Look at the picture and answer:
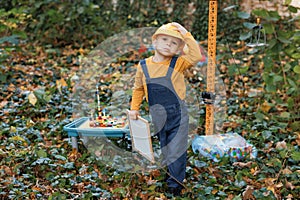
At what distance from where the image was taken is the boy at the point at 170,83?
10.3 feet

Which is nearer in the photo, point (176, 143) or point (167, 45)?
point (167, 45)

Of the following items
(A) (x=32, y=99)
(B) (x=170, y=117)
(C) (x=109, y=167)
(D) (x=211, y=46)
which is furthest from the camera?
(A) (x=32, y=99)

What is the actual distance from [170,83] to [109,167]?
3.35 ft

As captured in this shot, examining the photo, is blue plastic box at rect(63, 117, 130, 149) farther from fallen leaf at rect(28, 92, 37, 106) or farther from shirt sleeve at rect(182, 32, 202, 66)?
fallen leaf at rect(28, 92, 37, 106)

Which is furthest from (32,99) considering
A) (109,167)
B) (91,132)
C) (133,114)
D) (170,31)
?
(170,31)

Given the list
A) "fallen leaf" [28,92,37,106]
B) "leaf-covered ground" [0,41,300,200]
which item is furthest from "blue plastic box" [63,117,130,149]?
"fallen leaf" [28,92,37,106]

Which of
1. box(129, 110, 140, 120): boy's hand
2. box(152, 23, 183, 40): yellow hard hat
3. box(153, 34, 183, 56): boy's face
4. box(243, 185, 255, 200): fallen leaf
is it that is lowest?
box(243, 185, 255, 200): fallen leaf

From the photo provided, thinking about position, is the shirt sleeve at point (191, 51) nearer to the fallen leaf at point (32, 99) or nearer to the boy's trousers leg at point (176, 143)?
the boy's trousers leg at point (176, 143)

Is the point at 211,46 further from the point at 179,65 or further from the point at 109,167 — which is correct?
the point at 109,167

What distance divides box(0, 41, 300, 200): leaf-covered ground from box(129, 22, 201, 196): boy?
1.29ft

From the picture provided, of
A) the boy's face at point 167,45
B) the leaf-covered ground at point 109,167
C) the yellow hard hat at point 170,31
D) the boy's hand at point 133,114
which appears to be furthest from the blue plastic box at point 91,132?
the yellow hard hat at point 170,31

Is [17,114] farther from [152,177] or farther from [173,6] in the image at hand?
[173,6]

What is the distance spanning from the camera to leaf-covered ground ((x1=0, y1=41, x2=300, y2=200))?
3.37 m

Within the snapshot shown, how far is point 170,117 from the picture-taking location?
3.22m
